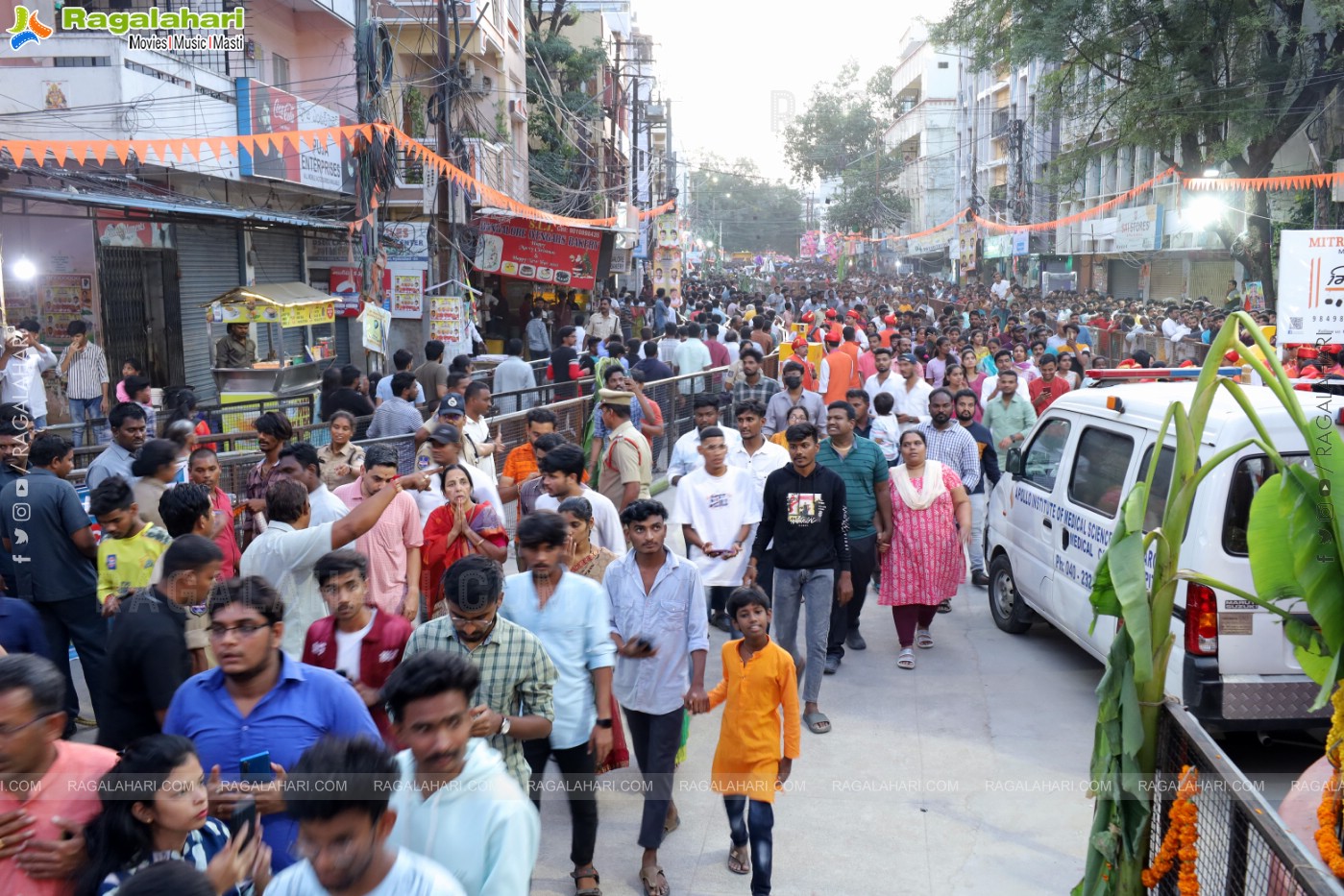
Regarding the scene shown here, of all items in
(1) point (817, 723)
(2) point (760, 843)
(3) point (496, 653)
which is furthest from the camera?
(1) point (817, 723)

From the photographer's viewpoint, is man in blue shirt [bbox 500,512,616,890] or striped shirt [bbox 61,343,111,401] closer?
man in blue shirt [bbox 500,512,616,890]

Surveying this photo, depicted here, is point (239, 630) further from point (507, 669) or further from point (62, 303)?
point (62, 303)

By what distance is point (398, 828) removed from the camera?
2777 millimetres

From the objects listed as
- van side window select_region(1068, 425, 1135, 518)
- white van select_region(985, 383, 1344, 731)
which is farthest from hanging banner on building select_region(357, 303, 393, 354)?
van side window select_region(1068, 425, 1135, 518)

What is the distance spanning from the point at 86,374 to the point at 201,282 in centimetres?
587

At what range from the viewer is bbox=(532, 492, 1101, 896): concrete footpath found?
4.87 meters

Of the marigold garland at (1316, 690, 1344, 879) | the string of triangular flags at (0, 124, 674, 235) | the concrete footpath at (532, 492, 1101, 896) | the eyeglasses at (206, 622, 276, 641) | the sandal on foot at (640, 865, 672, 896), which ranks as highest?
the string of triangular flags at (0, 124, 674, 235)

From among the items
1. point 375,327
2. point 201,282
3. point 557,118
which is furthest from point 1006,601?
point 557,118

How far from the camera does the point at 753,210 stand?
124m

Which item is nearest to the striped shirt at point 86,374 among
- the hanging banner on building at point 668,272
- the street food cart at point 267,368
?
the street food cart at point 267,368

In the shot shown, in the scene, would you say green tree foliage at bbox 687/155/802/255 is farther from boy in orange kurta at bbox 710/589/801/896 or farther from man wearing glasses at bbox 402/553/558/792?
man wearing glasses at bbox 402/553/558/792

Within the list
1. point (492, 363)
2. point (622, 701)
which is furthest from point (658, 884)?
point (492, 363)

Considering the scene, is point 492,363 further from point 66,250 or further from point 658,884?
point 658,884

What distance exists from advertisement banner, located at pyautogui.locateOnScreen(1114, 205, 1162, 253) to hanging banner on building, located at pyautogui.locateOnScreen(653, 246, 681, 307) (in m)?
13.0
